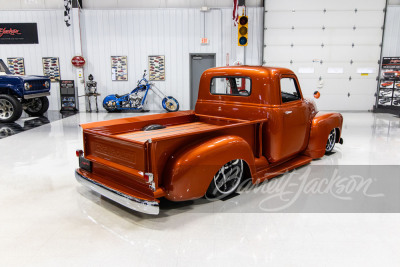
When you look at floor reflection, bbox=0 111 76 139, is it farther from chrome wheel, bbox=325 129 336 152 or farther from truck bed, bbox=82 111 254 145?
chrome wheel, bbox=325 129 336 152

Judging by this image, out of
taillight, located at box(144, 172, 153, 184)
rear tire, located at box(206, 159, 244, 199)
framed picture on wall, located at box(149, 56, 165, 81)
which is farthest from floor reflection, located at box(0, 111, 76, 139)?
rear tire, located at box(206, 159, 244, 199)

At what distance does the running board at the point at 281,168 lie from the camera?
4.23m

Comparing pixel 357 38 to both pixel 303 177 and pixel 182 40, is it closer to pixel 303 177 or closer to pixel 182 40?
pixel 182 40

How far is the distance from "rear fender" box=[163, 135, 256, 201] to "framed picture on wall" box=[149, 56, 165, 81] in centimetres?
966

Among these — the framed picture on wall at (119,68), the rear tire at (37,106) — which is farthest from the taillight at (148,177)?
the framed picture on wall at (119,68)

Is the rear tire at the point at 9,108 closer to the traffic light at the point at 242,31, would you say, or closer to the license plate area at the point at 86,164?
the license plate area at the point at 86,164

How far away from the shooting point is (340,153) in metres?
6.11

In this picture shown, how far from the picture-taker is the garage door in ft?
40.2

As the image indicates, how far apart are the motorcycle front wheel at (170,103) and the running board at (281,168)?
7.97 m

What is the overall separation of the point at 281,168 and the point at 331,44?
1002 centimetres

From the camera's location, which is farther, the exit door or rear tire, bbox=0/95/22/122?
the exit door

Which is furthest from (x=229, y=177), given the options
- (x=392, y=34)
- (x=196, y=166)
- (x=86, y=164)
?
(x=392, y=34)

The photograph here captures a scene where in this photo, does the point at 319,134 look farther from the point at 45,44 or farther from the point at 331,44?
the point at 45,44

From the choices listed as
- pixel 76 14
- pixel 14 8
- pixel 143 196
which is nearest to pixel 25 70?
pixel 14 8
